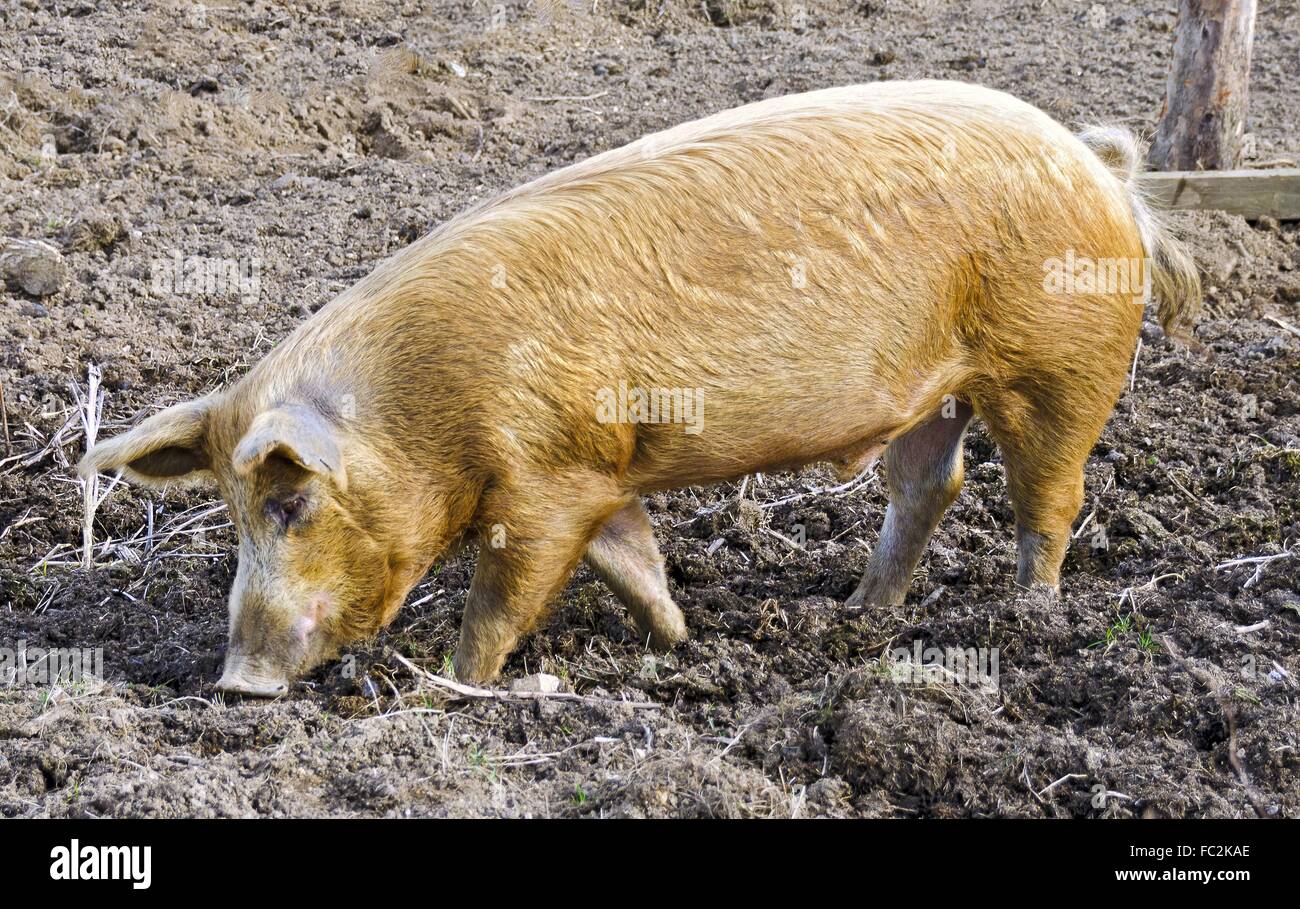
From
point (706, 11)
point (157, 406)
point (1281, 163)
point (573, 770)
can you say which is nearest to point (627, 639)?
point (573, 770)

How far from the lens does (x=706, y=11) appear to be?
12.1 meters

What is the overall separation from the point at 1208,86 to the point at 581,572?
5.15 metres

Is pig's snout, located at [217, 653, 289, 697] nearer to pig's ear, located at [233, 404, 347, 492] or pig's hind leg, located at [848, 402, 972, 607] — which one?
pig's ear, located at [233, 404, 347, 492]

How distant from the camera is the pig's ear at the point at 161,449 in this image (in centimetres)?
417

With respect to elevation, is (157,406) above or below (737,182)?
below

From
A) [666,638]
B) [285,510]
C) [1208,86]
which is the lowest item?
[666,638]

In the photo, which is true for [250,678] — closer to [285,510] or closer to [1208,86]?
[285,510]

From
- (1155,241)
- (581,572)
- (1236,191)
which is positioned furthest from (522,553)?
(1236,191)

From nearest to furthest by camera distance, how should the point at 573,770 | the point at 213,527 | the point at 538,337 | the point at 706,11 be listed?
the point at 573,770
the point at 538,337
the point at 213,527
the point at 706,11

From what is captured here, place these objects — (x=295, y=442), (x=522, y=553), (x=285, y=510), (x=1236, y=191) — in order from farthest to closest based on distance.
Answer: (x=1236, y=191)
(x=522, y=553)
(x=285, y=510)
(x=295, y=442)

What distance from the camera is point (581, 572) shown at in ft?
18.2

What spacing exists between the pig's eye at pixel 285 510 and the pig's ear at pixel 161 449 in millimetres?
350

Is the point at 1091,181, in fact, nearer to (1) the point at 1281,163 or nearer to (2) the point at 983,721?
(2) the point at 983,721

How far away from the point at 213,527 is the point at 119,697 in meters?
1.36
